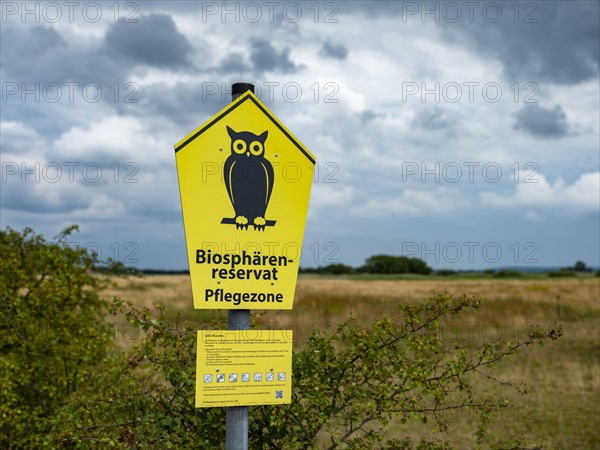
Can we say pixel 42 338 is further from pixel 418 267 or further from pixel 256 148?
pixel 418 267

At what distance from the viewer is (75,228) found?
8.67 metres

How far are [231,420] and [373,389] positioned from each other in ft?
4.90

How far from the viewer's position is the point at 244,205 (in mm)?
3744

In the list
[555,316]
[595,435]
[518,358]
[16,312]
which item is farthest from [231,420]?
[555,316]

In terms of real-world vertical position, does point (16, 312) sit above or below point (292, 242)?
below

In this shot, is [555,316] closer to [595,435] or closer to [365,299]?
[365,299]

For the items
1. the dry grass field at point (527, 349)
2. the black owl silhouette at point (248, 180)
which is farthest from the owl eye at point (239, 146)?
the dry grass field at point (527, 349)

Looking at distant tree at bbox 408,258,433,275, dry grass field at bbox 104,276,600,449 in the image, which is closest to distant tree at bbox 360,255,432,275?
distant tree at bbox 408,258,433,275

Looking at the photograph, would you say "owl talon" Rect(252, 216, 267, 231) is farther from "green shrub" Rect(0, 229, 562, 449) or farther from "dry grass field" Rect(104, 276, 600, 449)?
"dry grass field" Rect(104, 276, 600, 449)

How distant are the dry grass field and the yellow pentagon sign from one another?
146 cm

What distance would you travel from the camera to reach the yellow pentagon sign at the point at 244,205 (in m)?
3.65

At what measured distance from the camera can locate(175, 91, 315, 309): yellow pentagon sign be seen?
3652 millimetres

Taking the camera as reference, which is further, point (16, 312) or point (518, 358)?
point (518, 358)

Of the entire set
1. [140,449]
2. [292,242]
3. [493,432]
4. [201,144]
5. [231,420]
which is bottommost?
[493,432]
